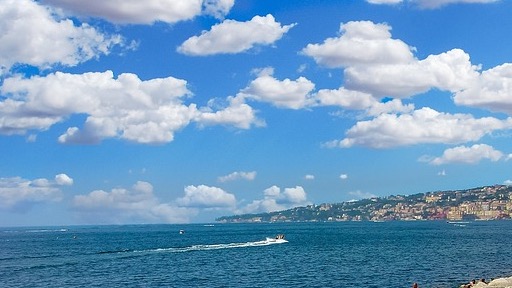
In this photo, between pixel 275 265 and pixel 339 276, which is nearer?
pixel 339 276

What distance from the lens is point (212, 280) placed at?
9212cm

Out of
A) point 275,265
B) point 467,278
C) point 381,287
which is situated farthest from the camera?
point 275,265

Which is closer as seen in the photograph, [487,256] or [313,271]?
[313,271]

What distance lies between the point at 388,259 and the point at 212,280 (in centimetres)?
4391

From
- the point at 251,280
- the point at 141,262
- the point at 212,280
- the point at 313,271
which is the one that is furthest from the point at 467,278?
the point at 141,262

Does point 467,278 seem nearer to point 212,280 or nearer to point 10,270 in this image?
point 212,280

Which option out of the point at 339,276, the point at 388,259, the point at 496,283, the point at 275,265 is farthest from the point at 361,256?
the point at 496,283

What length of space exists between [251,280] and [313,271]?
14061mm

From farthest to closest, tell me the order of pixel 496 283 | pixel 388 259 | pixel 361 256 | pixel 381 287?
pixel 361 256
pixel 388 259
pixel 381 287
pixel 496 283

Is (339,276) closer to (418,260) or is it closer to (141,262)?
(418,260)

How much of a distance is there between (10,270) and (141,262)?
25.2m

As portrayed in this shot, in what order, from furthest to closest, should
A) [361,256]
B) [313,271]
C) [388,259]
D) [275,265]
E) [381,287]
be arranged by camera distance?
[361,256] < [388,259] < [275,265] < [313,271] < [381,287]

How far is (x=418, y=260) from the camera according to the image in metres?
117

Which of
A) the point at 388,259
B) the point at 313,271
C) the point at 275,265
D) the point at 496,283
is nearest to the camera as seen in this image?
the point at 496,283
